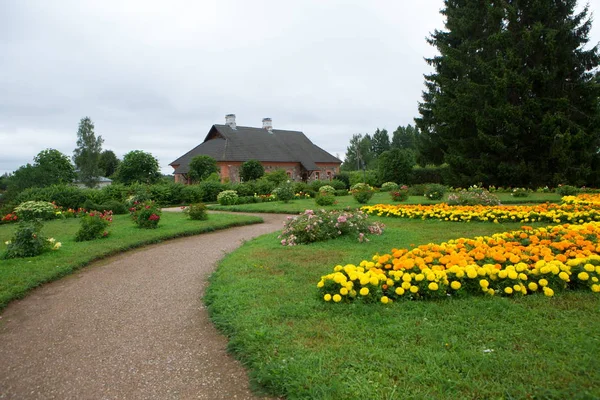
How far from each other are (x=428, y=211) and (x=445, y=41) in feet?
72.5

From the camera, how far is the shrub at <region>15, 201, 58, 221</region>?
1380 cm

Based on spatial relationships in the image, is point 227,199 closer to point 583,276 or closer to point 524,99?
point 583,276

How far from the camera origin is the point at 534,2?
20828 mm

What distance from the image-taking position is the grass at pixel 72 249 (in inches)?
213

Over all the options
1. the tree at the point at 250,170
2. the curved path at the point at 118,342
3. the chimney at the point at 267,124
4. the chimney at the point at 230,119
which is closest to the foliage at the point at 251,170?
the tree at the point at 250,170

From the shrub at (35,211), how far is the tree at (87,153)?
1391 inches

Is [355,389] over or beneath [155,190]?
beneath

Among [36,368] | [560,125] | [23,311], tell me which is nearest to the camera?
[36,368]

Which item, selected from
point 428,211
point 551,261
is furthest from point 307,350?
point 428,211

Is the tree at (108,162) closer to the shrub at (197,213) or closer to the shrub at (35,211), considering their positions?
the shrub at (35,211)

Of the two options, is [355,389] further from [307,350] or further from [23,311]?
[23,311]

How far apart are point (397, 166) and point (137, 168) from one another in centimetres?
1950

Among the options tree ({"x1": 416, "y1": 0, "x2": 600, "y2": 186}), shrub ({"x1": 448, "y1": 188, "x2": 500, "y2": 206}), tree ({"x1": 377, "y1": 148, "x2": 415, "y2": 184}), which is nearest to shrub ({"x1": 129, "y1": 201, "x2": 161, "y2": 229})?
shrub ({"x1": 448, "y1": 188, "x2": 500, "y2": 206})

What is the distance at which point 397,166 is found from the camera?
2917cm
